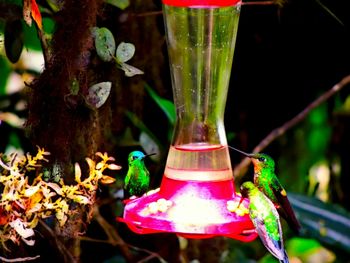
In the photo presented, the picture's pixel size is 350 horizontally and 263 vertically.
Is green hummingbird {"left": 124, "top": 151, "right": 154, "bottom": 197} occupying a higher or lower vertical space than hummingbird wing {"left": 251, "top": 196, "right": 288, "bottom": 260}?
higher

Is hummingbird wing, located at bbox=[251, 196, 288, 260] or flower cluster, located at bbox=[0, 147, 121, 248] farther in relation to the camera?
hummingbird wing, located at bbox=[251, 196, 288, 260]

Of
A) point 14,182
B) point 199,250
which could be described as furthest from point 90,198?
point 199,250

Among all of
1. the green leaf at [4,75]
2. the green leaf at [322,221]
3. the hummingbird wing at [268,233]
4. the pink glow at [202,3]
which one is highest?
the pink glow at [202,3]

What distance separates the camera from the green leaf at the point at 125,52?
210 centimetres

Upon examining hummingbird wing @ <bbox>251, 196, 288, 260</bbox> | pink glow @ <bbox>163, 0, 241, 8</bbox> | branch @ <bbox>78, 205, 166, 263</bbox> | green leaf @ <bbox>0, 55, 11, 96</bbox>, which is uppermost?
pink glow @ <bbox>163, 0, 241, 8</bbox>

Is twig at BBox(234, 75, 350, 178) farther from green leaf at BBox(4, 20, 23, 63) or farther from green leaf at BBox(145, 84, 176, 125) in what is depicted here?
green leaf at BBox(4, 20, 23, 63)

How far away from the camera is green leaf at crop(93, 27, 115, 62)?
6.98 ft

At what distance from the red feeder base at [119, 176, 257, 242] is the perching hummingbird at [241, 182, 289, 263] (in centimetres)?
4

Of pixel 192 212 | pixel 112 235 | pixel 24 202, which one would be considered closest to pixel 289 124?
pixel 112 235

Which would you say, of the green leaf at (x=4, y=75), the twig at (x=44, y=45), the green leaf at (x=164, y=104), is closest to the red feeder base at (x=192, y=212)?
the twig at (x=44, y=45)

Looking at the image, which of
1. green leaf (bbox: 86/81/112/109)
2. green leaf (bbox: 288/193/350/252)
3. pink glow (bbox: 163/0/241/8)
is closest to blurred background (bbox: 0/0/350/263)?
green leaf (bbox: 288/193/350/252)

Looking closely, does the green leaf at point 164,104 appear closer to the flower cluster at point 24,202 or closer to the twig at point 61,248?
the twig at point 61,248

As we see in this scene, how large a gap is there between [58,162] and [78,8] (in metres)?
0.35

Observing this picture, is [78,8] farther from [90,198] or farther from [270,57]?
[270,57]
